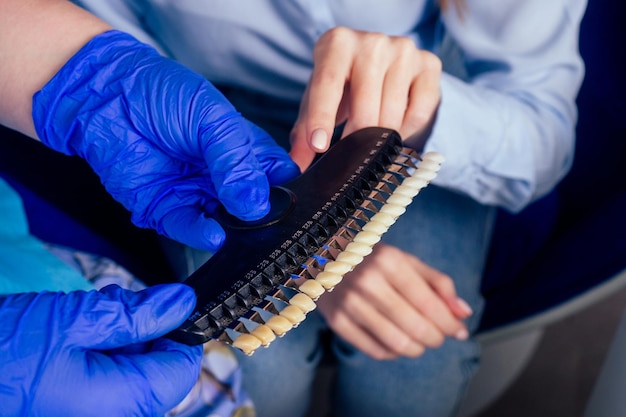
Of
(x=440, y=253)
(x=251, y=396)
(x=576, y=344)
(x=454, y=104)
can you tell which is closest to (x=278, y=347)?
(x=251, y=396)

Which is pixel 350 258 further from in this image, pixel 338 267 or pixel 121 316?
pixel 121 316

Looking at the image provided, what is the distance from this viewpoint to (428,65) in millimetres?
600

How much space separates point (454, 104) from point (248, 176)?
245 mm

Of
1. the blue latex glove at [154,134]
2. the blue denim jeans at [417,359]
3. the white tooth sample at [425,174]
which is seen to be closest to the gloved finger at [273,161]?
the blue latex glove at [154,134]

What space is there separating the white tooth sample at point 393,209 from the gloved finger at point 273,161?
87 mm

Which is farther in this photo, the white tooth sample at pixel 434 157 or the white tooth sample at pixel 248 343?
the white tooth sample at pixel 434 157

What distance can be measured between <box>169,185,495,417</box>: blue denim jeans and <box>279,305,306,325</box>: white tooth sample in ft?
0.92

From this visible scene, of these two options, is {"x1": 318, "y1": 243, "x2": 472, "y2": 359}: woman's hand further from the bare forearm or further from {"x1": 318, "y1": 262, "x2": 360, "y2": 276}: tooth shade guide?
the bare forearm

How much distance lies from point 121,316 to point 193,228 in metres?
0.10

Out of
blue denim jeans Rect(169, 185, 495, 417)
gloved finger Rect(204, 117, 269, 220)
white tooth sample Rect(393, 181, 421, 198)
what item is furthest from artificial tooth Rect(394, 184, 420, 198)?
blue denim jeans Rect(169, 185, 495, 417)

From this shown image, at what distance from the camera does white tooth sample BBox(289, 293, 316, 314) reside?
1.46ft

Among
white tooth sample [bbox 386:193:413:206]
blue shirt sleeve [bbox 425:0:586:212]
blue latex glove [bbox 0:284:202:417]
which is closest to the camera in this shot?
blue latex glove [bbox 0:284:202:417]

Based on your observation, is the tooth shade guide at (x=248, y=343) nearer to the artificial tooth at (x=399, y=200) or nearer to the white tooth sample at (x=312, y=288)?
the white tooth sample at (x=312, y=288)

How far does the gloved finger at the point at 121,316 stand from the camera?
1.36ft
